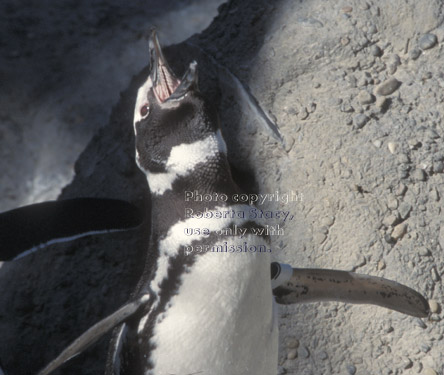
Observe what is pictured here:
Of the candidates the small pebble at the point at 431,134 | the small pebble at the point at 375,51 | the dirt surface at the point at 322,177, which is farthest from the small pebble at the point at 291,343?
the small pebble at the point at 375,51

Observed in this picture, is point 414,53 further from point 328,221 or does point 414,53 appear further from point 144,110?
point 144,110

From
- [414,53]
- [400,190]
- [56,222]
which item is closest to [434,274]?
[400,190]

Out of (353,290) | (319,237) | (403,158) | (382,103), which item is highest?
(382,103)

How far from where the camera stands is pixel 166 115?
684 mm

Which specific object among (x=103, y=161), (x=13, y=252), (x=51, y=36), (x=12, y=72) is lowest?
(x=13, y=252)

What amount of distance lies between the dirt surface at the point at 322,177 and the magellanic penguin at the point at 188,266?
0.69 feet

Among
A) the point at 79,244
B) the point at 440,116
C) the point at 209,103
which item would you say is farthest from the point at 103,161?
the point at 440,116

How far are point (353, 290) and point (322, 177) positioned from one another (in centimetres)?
22

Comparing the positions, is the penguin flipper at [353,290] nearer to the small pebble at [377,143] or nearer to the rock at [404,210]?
the rock at [404,210]

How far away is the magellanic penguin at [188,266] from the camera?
67cm

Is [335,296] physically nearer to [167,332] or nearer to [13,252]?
[167,332]

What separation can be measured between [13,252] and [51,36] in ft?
3.17

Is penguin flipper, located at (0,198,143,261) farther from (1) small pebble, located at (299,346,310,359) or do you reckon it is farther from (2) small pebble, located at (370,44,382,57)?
(2) small pebble, located at (370,44,382,57)

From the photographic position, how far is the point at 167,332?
67cm
